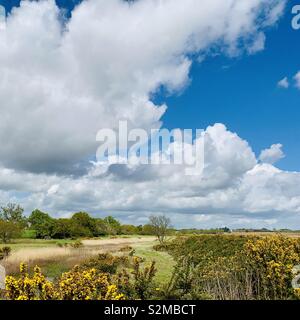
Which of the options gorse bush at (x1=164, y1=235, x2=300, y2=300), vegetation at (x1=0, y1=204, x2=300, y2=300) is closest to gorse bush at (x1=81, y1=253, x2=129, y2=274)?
vegetation at (x1=0, y1=204, x2=300, y2=300)

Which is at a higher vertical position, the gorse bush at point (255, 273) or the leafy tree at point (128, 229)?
the leafy tree at point (128, 229)

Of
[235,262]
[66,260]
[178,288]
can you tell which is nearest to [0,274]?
[178,288]

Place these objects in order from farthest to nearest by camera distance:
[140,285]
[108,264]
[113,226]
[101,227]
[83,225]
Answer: [113,226] → [101,227] → [83,225] → [108,264] → [140,285]

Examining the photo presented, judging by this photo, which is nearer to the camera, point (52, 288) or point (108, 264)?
point (52, 288)

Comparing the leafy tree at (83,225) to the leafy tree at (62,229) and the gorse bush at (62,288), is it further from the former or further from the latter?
the gorse bush at (62,288)

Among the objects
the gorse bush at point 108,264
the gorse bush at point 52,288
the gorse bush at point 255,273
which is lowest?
the gorse bush at point 108,264

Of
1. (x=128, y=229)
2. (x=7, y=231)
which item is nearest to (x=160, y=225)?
(x=7, y=231)

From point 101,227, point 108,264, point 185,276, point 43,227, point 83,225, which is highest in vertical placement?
point 83,225

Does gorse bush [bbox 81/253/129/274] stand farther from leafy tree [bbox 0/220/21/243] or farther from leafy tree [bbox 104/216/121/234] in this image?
leafy tree [bbox 104/216/121/234]

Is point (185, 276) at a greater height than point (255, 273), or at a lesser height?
greater

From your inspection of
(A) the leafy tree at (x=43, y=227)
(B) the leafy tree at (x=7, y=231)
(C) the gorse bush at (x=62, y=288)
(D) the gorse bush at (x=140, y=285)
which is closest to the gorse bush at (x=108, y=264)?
(D) the gorse bush at (x=140, y=285)

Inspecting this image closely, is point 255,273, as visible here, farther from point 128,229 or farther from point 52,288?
point 128,229
